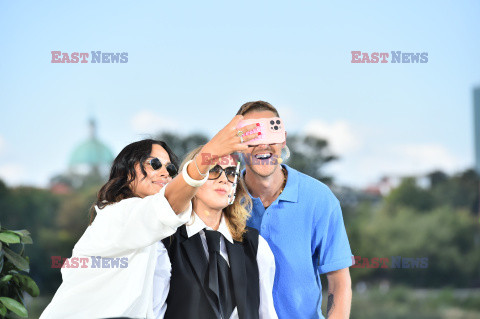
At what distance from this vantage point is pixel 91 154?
146ft

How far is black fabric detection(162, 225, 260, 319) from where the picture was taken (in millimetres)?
2580

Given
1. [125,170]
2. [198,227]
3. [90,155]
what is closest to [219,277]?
[198,227]

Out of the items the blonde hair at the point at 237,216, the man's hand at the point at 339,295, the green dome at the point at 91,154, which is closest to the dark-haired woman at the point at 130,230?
the blonde hair at the point at 237,216

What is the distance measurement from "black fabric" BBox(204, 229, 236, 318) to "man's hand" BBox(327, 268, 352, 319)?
63 centimetres

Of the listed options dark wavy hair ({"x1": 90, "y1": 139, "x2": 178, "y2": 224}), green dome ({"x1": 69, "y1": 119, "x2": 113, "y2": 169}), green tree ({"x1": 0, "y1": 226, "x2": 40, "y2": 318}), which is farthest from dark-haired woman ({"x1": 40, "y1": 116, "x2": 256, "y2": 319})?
green dome ({"x1": 69, "y1": 119, "x2": 113, "y2": 169})

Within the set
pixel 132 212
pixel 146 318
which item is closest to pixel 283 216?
pixel 146 318

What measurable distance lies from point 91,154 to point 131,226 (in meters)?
43.4

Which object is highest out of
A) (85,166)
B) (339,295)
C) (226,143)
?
(226,143)

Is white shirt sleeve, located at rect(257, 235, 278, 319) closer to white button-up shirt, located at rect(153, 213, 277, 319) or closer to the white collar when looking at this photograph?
white button-up shirt, located at rect(153, 213, 277, 319)

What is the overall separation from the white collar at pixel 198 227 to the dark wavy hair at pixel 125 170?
0.80 ft

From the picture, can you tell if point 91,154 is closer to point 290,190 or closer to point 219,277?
point 290,190

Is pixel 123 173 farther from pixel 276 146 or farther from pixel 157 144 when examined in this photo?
pixel 276 146

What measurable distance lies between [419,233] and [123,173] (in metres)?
34.4

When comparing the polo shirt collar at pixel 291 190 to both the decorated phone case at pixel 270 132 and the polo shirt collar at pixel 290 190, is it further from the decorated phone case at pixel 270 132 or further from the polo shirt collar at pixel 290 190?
the decorated phone case at pixel 270 132
